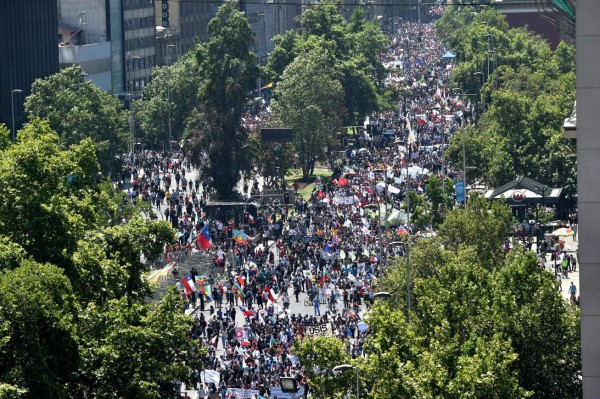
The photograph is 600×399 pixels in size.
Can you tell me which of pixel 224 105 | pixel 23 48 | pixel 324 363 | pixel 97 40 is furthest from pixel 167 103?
pixel 324 363

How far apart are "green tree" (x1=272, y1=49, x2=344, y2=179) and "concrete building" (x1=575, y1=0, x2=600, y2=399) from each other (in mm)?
112527

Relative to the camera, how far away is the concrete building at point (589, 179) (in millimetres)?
39875

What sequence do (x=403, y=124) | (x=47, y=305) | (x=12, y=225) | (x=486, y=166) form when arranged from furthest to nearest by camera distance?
(x=403, y=124) → (x=486, y=166) → (x=12, y=225) → (x=47, y=305)

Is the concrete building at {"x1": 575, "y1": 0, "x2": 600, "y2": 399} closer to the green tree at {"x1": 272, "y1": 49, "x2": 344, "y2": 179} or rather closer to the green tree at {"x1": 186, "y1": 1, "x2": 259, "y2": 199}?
the green tree at {"x1": 186, "y1": 1, "x2": 259, "y2": 199}

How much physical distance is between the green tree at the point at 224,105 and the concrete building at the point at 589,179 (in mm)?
91093

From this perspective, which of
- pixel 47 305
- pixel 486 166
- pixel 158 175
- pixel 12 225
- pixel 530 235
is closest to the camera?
pixel 47 305

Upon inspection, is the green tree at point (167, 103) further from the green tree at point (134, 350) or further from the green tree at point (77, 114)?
the green tree at point (134, 350)

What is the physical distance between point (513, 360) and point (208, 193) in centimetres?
7572

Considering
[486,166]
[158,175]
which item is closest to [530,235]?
[486,166]

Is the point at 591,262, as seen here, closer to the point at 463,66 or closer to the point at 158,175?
the point at 158,175

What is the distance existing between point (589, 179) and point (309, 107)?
11438 cm

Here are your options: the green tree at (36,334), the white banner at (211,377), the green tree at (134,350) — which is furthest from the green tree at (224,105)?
the green tree at (36,334)

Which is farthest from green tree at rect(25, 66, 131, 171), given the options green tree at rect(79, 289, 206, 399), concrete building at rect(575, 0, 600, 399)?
concrete building at rect(575, 0, 600, 399)

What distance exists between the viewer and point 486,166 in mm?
129875
